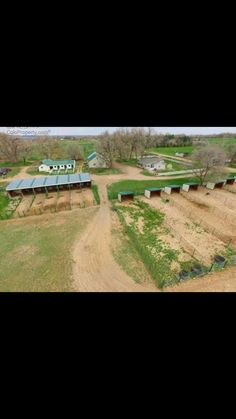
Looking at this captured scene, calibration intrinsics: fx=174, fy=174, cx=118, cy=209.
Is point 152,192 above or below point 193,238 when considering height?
above

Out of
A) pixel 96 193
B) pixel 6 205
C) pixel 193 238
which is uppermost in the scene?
pixel 193 238

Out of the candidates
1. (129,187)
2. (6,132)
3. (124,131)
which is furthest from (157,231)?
(6,132)

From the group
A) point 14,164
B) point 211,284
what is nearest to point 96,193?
point 211,284

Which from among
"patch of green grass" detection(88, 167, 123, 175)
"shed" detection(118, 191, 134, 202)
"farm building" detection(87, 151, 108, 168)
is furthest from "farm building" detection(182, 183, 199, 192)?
"farm building" detection(87, 151, 108, 168)

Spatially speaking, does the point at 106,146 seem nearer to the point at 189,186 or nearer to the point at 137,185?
the point at 137,185

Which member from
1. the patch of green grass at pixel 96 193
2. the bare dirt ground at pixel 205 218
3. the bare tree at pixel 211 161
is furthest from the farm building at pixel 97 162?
the bare dirt ground at pixel 205 218

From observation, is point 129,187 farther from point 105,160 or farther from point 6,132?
point 6,132

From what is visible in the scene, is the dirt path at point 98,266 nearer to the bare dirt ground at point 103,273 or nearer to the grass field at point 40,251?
the bare dirt ground at point 103,273
